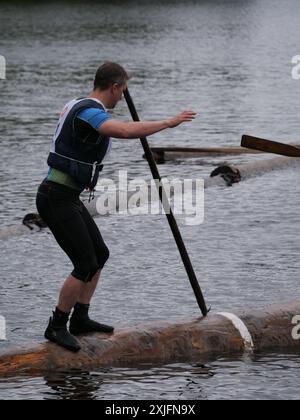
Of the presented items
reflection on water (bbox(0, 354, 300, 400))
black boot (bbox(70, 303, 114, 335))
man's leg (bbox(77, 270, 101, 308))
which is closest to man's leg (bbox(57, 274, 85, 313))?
man's leg (bbox(77, 270, 101, 308))

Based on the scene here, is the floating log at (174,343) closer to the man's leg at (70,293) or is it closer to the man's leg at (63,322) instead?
the man's leg at (63,322)

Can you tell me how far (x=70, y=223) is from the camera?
11734 mm

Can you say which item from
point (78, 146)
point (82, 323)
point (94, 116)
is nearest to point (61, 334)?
point (82, 323)

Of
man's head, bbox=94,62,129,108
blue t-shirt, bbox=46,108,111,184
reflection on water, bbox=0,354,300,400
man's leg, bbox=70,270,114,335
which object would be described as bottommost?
reflection on water, bbox=0,354,300,400

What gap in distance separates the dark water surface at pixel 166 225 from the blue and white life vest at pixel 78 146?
5.94 feet

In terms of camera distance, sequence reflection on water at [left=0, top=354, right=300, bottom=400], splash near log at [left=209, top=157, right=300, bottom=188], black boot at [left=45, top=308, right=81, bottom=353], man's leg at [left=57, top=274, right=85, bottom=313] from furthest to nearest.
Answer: splash near log at [left=209, top=157, right=300, bottom=188] < black boot at [left=45, top=308, right=81, bottom=353] < man's leg at [left=57, top=274, right=85, bottom=313] < reflection on water at [left=0, top=354, right=300, bottom=400]

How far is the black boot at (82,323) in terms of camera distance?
40.2 ft

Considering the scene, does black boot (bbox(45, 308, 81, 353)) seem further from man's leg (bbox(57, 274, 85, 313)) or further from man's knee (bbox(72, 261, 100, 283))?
man's knee (bbox(72, 261, 100, 283))

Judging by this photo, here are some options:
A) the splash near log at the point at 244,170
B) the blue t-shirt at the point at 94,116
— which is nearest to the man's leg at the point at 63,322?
the blue t-shirt at the point at 94,116

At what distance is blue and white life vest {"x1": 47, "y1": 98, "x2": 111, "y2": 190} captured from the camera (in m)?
11.5

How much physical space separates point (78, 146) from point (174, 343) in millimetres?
2127

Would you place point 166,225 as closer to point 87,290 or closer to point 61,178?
point 87,290

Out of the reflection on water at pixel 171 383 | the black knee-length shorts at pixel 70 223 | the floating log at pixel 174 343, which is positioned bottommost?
the reflection on water at pixel 171 383

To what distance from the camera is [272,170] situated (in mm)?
24781
